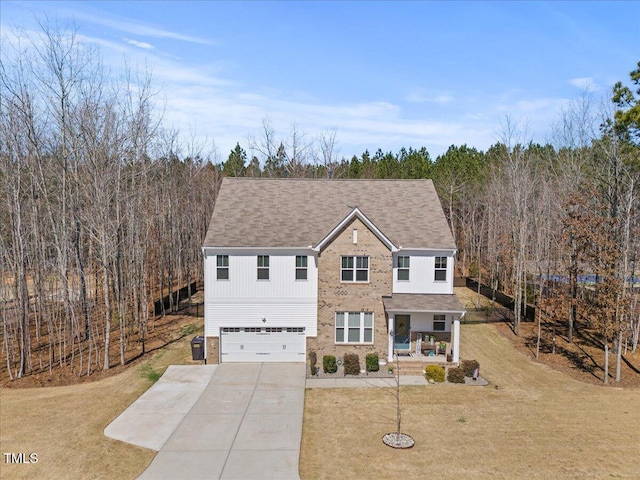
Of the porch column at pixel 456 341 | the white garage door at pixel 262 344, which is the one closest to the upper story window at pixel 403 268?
the porch column at pixel 456 341

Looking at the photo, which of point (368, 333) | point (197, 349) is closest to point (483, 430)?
point (368, 333)

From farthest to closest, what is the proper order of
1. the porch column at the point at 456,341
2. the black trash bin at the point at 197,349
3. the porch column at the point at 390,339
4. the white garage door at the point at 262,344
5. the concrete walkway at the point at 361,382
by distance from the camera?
the black trash bin at the point at 197,349
the white garage door at the point at 262,344
the porch column at the point at 390,339
the porch column at the point at 456,341
the concrete walkway at the point at 361,382

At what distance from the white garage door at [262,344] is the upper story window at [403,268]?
19.5ft

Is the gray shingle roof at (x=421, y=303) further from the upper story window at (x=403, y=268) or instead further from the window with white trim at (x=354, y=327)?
the window with white trim at (x=354, y=327)

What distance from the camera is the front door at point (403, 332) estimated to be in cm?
2361

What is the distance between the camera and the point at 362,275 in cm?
2308

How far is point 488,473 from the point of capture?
1303 cm

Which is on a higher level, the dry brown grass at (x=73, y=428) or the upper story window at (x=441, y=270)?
the upper story window at (x=441, y=270)

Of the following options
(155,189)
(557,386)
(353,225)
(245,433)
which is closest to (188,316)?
(155,189)

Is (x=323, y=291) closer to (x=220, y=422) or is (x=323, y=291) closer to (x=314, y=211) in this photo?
(x=314, y=211)

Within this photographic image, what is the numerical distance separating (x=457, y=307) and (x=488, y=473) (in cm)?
969

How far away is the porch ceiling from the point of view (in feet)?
71.0

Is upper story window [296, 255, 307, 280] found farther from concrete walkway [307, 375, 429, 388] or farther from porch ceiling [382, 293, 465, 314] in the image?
concrete walkway [307, 375, 429, 388]

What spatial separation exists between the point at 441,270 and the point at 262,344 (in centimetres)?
1021
